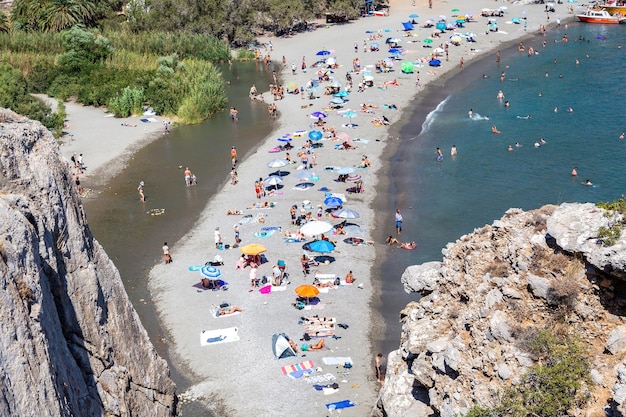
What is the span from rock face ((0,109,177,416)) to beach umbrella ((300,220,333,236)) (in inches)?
702

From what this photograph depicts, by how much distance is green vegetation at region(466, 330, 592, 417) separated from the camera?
16531mm

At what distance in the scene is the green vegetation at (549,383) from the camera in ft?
54.2

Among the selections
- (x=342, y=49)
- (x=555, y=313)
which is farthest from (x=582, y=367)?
(x=342, y=49)

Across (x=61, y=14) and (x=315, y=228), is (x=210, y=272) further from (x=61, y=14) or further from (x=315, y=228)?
(x=61, y=14)

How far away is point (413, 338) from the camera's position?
21.2m

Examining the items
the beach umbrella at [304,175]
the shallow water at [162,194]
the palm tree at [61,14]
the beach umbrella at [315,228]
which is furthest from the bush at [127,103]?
the beach umbrella at [315,228]

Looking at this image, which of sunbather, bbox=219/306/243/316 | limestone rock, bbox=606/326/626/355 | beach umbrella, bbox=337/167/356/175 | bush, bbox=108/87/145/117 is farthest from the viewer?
bush, bbox=108/87/145/117

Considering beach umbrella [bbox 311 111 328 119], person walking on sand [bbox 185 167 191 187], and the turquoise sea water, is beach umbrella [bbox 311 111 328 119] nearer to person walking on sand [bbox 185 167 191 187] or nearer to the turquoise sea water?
the turquoise sea water

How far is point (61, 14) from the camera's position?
86.6m

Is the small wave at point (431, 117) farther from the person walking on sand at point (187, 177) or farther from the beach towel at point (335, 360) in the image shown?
the beach towel at point (335, 360)

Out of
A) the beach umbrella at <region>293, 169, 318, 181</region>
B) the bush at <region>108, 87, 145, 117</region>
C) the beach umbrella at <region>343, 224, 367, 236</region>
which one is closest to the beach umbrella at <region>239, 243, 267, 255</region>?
the beach umbrella at <region>343, 224, 367, 236</region>

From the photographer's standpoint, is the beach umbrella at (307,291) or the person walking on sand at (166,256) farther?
the person walking on sand at (166,256)

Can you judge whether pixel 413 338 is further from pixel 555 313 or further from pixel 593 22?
pixel 593 22

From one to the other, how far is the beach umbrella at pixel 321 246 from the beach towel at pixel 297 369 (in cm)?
896
